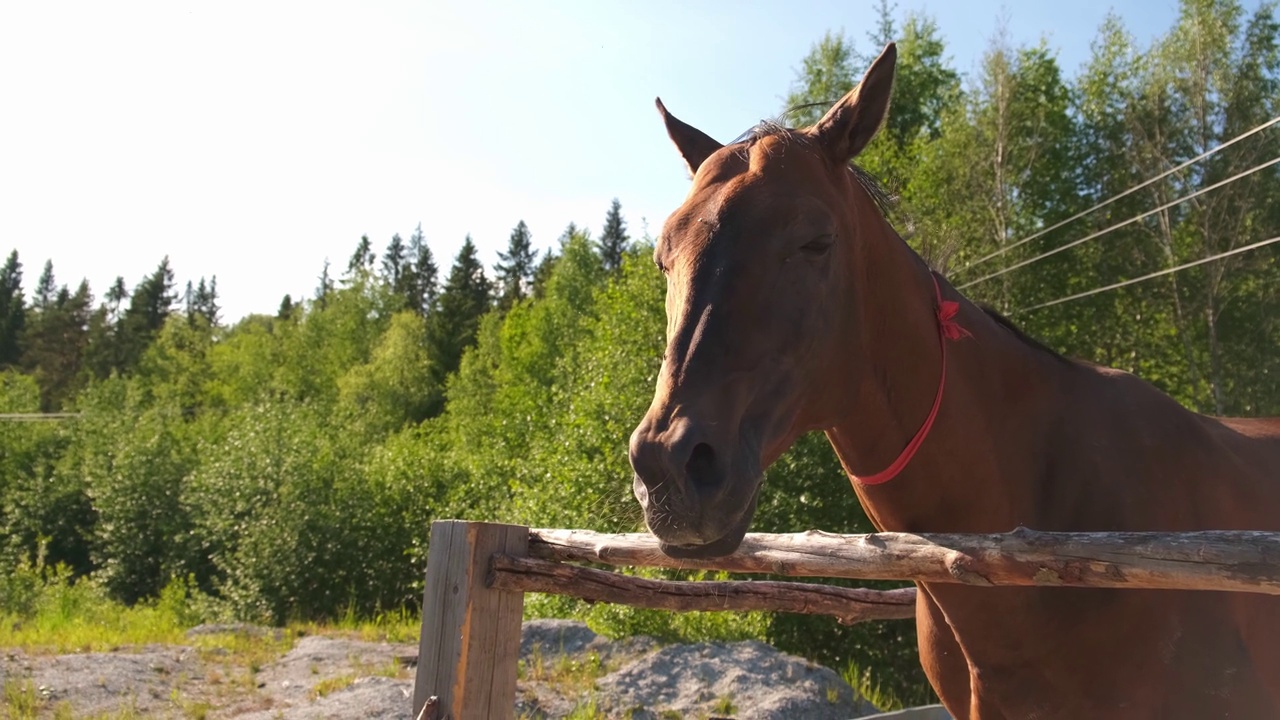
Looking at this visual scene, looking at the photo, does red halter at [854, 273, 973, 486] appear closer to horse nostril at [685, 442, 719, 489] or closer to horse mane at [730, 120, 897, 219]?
horse mane at [730, 120, 897, 219]

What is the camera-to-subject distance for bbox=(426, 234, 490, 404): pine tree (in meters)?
52.1

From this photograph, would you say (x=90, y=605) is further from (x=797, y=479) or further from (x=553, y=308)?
(x=553, y=308)

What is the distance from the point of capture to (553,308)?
38.8 metres

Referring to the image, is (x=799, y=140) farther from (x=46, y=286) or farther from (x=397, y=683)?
(x=46, y=286)

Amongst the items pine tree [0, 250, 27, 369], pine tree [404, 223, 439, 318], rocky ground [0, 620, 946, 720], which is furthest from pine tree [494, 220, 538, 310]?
rocky ground [0, 620, 946, 720]

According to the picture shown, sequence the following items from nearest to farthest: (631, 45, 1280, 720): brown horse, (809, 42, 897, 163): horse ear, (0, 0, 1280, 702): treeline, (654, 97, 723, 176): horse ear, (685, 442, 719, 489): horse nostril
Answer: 1. (685, 442, 719, 489): horse nostril
2. (631, 45, 1280, 720): brown horse
3. (809, 42, 897, 163): horse ear
4. (654, 97, 723, 176): horse ear
5. (0, 0, 1280, 702): treeline

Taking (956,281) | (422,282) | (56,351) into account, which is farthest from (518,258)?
(956,281)

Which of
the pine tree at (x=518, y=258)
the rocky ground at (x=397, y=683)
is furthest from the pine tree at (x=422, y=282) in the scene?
the rocky ground at (x=397, y=683)

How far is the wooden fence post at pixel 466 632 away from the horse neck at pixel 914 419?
122 centimetres

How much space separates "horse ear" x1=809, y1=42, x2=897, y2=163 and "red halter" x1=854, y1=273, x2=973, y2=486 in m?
0.44

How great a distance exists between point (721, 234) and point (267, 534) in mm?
21602

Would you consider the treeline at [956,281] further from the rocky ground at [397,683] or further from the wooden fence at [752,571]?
the wooden fence at [752,571]

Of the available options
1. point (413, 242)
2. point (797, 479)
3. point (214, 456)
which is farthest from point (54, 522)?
point (413, 242)

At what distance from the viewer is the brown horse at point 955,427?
6.77 feet
